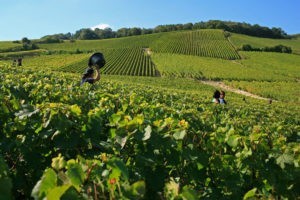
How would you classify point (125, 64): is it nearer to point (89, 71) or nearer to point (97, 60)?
point (89, 71)

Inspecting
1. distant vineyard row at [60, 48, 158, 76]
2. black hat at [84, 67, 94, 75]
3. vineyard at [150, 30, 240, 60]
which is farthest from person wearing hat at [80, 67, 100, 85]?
vineyard at [150, 30, 240, 60]

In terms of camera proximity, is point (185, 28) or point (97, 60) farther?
point (185, 28)

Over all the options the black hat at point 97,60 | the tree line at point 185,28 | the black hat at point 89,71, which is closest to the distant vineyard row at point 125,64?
the black hat at point 89,71

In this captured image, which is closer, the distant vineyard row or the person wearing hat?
the person wearing hat

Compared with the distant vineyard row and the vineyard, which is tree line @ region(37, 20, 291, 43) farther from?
the distant vineyard row

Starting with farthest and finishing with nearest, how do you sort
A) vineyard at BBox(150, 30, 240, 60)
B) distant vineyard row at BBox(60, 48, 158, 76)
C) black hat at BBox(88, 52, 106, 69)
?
1. vineyard at BBox(150, 30, 240, 60)
2. distant vineyard row at BBox(60, 48, 158, 76)
3. black hat at BBox(88, 52, 106, 69)

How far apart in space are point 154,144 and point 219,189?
90 cm

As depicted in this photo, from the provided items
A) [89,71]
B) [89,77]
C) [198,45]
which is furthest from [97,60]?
[198,45]

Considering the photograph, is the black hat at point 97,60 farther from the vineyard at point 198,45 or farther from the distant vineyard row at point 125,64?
the vineyard at point 198,45

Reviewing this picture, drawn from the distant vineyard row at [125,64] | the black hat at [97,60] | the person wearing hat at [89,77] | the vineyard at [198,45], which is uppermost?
the black hat at [97,60]

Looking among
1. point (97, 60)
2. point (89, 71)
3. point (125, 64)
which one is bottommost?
point (125, 64)

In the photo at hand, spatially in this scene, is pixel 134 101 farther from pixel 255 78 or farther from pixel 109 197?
pixel 255 78

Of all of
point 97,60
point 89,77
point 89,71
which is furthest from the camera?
point 89,77

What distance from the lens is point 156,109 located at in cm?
651
